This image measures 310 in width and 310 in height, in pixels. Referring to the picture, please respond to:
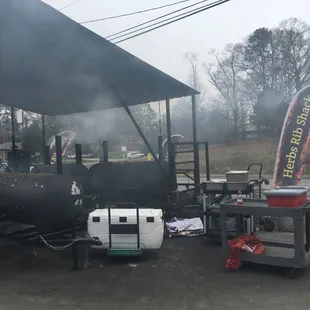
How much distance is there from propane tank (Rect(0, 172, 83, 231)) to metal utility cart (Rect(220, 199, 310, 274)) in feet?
6.62

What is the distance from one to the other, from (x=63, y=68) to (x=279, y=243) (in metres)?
4.25

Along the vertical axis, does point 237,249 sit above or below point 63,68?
below

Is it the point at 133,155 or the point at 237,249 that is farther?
the point at 133,155

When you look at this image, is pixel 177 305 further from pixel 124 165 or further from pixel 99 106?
pixel 99 106

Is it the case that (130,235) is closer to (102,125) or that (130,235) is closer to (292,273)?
(292,273)

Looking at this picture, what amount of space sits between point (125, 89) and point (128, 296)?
16.1 ft

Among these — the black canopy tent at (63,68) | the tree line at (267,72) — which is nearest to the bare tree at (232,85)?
the tree line at (267,72)

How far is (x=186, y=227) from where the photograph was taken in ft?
19.9

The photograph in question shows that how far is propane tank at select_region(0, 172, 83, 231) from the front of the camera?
183 inches

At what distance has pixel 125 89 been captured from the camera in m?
7.50

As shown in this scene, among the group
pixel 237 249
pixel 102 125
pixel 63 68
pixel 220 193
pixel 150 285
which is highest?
pixel 63 68

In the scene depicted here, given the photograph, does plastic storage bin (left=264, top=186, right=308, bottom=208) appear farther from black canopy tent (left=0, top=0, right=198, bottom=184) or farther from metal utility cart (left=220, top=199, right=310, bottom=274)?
black canopy tent (left=0, top=0, right=198, bottom=184)

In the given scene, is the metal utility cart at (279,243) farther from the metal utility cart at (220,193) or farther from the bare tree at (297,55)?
the bare tree at (297,55)

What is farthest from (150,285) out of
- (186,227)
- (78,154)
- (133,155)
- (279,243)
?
(133,155)
